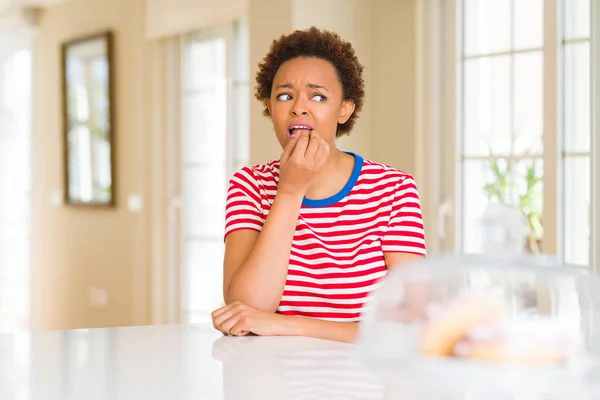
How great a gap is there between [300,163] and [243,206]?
0.60 feet

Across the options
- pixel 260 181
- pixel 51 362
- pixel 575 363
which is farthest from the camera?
pixel 260 181

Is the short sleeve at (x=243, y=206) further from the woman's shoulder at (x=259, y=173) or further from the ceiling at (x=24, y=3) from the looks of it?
the ceiling at (x=24, y=3)

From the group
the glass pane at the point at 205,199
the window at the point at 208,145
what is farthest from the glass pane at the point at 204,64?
the glass pane at the point at 205,199

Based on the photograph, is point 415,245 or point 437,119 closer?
point 415,245

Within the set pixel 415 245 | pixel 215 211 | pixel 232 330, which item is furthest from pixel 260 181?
pixel 215 211

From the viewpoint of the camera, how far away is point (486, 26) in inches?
129

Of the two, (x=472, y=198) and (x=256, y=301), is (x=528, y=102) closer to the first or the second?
(x=472, y=198)

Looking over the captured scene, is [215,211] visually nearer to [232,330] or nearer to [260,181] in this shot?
[260,181]

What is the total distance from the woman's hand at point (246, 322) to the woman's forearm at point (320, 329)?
0.02m

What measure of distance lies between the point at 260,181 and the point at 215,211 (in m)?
2.97

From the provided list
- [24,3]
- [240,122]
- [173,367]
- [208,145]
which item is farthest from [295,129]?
[24,3]

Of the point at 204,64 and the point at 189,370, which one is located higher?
the point at 204,64

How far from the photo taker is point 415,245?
63.2 inches

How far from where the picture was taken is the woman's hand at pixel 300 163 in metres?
1.56
